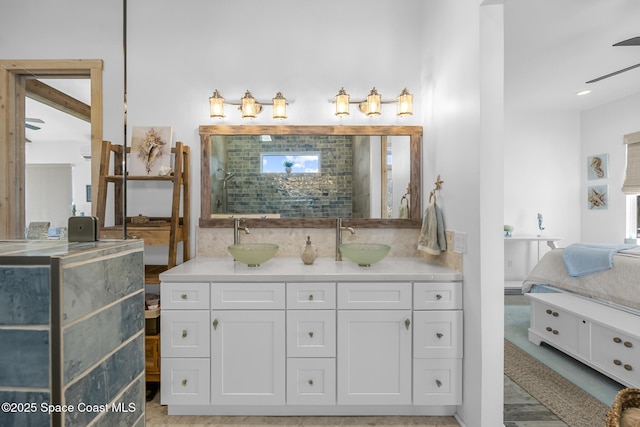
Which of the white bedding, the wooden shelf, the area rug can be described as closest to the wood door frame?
the wooden shelf

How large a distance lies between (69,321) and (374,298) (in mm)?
1580

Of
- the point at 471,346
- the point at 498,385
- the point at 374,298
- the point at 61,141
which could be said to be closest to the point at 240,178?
the point at 374,298

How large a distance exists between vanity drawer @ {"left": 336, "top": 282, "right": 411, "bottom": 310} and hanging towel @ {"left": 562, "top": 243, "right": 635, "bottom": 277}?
7.11 ft

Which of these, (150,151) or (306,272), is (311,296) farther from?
(150,151)

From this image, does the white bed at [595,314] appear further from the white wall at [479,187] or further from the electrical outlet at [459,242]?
the electrical outlet at [459,242]

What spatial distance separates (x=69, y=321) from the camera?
72 cm

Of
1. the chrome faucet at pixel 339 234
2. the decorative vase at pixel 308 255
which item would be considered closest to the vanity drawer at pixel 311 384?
the decorative vase at pixel 308 255

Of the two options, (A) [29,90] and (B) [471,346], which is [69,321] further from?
(B) [471,346]

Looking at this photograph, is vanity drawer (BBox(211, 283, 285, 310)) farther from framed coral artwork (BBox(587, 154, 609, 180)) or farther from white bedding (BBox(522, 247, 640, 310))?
framed coral artwork (BBox(587, 154, 609, 180))

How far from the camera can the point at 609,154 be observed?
4.85 metres

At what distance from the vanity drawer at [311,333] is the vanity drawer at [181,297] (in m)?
0.52

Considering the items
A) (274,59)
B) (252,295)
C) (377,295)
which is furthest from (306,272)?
(274,59)

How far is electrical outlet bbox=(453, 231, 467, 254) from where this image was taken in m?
1.95

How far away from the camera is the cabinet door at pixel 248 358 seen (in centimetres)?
198
